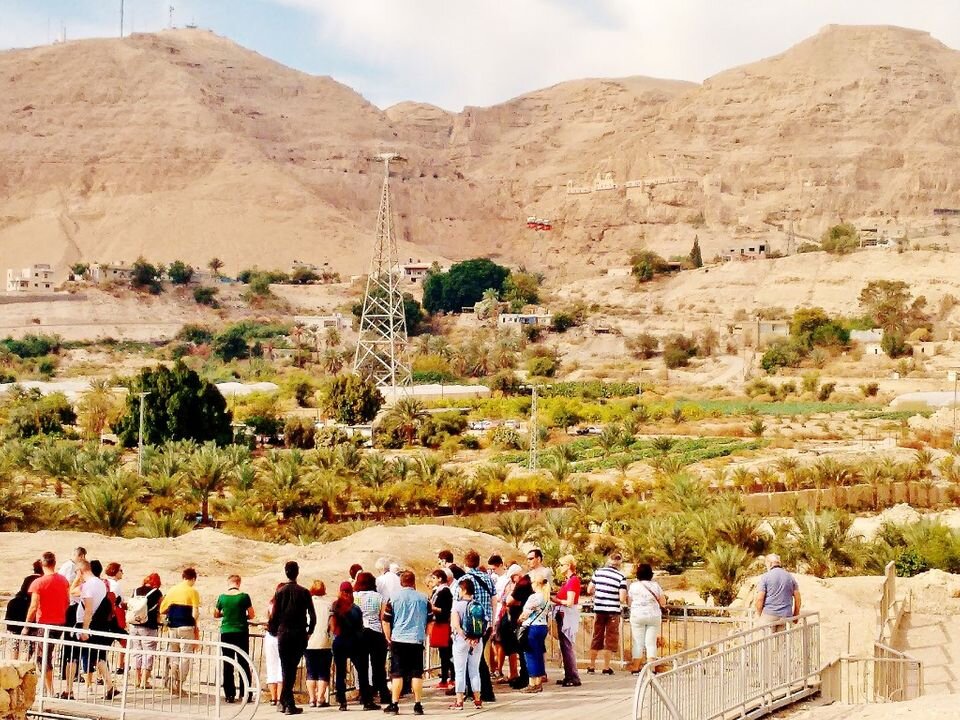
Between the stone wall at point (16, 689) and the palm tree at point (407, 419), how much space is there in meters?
40.9

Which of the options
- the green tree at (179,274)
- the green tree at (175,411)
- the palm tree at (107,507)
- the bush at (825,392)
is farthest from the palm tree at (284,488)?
the green tree at (179,274)

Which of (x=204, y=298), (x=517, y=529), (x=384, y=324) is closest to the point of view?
(x=517, y=529)

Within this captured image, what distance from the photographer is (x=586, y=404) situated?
5897 cm

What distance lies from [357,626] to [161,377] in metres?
36.2

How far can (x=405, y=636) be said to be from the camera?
1155 cm

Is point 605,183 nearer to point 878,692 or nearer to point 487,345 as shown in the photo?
point 487,345

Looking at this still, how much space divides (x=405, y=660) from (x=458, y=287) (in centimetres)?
9287

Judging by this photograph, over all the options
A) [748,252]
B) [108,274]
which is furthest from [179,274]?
[748,252]

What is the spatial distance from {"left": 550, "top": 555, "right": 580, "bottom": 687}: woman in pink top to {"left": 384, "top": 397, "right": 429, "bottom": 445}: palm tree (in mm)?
38447

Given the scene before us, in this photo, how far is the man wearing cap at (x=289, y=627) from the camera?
1142cm

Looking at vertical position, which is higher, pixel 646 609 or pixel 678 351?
pixel 678 351

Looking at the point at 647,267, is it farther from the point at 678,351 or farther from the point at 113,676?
the point at 113,676

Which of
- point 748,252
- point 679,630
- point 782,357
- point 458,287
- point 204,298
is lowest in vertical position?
point 679,630

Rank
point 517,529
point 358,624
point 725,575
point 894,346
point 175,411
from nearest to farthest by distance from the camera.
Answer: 1. point 358,624
2. point 725,575
3. point 517,529
4. point 175,411
5. point 894,346
